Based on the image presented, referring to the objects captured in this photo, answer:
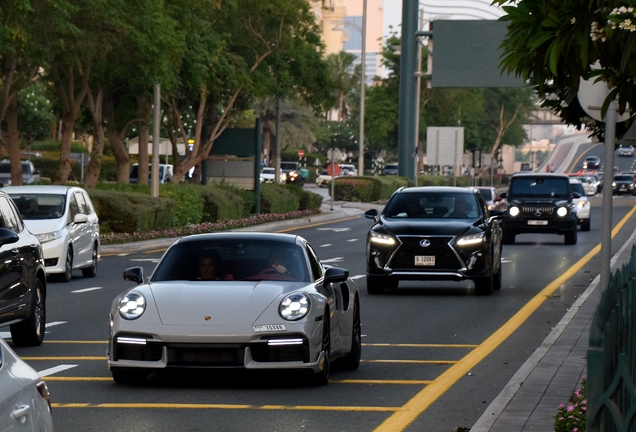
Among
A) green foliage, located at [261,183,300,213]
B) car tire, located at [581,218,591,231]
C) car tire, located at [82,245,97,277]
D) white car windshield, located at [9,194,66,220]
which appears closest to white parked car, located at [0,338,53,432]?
white car windshield, located at [9,194,66,220]

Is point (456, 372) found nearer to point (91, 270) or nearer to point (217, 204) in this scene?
point (91, 270)

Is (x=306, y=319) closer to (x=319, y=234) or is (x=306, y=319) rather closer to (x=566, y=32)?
(x=566, y=32)

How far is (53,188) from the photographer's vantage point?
2547cm

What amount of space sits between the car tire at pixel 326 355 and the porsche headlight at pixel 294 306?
237 millimetres

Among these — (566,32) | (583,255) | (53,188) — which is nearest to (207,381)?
(566,32)

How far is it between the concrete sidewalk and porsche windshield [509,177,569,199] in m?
22.8

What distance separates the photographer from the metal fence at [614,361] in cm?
609

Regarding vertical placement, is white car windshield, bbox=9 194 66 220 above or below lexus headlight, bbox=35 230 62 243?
above

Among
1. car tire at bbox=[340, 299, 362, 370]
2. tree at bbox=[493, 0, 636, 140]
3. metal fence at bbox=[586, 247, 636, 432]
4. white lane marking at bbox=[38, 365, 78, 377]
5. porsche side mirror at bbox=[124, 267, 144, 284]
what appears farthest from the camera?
car tire at bbox=[340, 299, 362, 370]

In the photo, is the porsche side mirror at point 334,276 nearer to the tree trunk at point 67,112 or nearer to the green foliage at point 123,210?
the green foliage at point 123,210

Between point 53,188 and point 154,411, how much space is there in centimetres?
1559

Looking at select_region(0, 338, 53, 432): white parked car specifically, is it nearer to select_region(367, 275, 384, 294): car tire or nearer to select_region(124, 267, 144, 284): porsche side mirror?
select_region(124, 267, 144, 284): porsche side mirror

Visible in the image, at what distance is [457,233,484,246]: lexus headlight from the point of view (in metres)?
21.5

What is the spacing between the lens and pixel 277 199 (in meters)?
54.2
